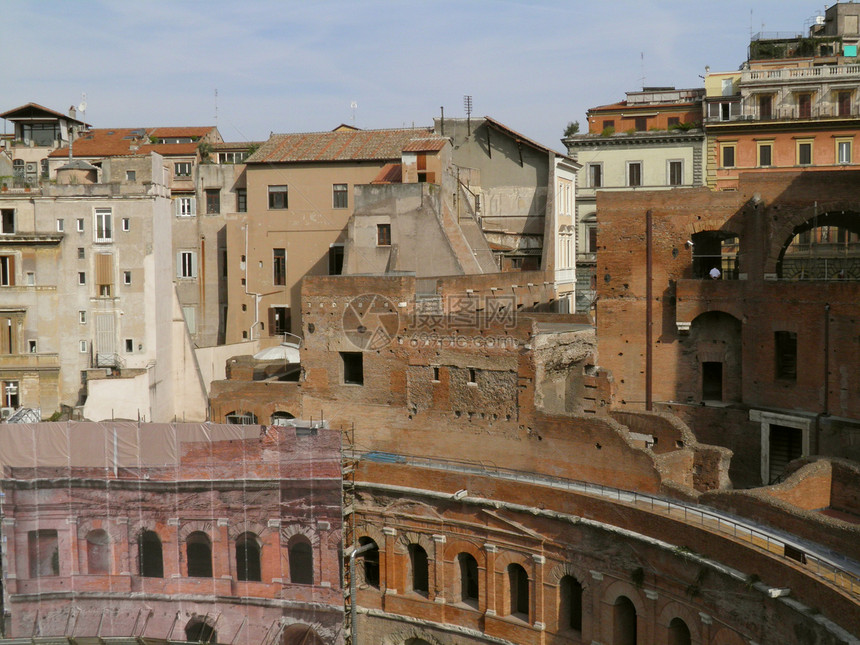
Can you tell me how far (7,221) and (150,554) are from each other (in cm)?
1149

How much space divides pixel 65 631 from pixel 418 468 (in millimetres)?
10012

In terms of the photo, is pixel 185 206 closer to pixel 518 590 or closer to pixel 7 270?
pixel 7 270

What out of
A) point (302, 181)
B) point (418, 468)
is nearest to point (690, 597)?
point (418, 468)

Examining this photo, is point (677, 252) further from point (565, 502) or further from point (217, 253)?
point (217, 253)

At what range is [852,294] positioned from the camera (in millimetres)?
24688

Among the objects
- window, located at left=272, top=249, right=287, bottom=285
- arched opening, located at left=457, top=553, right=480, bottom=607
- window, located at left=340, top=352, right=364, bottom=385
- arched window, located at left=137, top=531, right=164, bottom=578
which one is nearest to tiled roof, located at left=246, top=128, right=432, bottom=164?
window, located at left=272, top=249, right=287, bottom=285

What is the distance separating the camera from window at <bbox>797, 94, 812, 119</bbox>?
3859cm

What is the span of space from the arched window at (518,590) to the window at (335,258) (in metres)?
15.1

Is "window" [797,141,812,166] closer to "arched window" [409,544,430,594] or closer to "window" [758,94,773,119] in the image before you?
"window" [758,94,773,119]

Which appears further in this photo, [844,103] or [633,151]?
[633,151]

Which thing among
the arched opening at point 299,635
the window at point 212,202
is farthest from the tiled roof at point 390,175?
the arched opening at point 299,635

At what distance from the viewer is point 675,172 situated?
39656 millimetres

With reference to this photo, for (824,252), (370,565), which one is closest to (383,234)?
(370,565)

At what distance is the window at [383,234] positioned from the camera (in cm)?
3181
